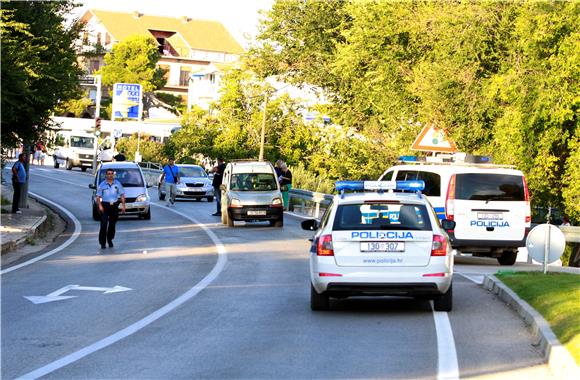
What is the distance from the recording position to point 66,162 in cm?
8531

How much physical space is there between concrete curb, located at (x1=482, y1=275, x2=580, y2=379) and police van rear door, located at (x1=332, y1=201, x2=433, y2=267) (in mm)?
1501

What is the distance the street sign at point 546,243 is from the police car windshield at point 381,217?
3858 millimetres

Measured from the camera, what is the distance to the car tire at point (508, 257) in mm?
24703

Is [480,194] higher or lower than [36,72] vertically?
lower

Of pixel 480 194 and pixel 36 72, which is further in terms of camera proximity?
pixel 36 72

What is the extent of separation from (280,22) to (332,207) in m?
38.9

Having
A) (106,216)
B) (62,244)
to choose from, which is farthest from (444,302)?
(62,244)

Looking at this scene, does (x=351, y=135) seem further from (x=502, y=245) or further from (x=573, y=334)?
(x=573, y=334)

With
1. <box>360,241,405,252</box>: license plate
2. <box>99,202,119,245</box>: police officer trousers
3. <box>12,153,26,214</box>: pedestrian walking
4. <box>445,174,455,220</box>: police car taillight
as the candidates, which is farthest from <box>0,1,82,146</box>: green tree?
<box>360,241,405,252</box>: license plate

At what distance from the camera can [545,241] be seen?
18.4 metres

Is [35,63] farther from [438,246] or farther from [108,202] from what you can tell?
[438,246]

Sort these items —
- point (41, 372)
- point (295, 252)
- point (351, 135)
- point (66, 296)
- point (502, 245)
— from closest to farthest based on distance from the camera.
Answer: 1. point (41, 372)
2. point (66, 296)
3. point (502, 245)
4. point (295, 252)
5. point (351, 135)

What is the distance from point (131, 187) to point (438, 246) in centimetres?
2378

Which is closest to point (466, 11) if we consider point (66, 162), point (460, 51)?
point (460, 51)
